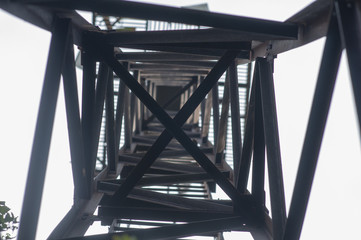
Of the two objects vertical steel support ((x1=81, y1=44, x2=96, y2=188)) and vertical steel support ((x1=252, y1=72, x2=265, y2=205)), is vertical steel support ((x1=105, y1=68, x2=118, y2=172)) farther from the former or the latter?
vertical steel support ((x1=252, y1=72, x2=265, y2=205))

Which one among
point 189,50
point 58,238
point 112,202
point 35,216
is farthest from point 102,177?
point 35,216

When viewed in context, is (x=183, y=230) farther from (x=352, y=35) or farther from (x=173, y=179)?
(x=352, y=35)

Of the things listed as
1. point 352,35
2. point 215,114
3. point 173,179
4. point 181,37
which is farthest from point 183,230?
point 215,114

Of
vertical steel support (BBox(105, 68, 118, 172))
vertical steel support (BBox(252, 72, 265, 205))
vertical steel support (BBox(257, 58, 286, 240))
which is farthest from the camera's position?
vertical steel support (BBox(105, 68, 118, 172))

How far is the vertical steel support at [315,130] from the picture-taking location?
120 inches

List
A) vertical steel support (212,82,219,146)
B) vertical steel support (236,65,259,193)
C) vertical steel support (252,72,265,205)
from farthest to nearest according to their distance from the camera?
vertical steel support (212,82,219,146), vertical steel support (236,65,259,193), vertical steel support (252,72,265,205)

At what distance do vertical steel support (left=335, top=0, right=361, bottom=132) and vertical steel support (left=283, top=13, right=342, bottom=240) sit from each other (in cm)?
27

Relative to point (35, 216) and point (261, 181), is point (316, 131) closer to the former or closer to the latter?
point (261, 181)

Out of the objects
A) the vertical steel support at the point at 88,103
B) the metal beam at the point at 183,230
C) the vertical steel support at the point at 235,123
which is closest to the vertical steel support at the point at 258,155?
the metal beam at the point at 183,230

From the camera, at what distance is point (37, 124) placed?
3420 millimetres

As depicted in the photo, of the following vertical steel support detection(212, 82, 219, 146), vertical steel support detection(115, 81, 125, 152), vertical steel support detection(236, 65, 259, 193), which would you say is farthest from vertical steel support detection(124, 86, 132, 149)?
vertical steel support detection(236, 65, 259, 193)

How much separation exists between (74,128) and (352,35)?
10.4ft

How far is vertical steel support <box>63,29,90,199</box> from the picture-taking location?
4.11 metres

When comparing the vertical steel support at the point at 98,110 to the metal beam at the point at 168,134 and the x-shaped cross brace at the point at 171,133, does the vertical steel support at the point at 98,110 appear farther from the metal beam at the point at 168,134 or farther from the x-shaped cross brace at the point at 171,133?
the metal beam at the point at 168,134
